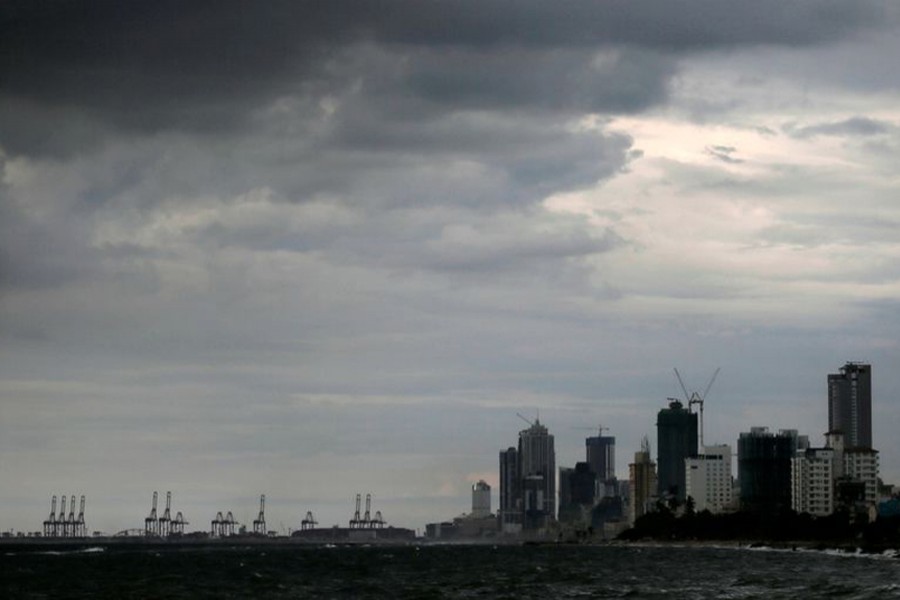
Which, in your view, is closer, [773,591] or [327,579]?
[773,591]

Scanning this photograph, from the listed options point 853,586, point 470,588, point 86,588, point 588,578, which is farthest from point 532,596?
point 86,588

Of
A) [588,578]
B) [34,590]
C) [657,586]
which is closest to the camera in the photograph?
[657,586]

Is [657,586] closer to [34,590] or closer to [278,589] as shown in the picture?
[278,589]

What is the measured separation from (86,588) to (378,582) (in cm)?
3307

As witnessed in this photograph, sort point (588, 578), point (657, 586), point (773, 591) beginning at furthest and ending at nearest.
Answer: point (588, 578)
point (657, 586)
point (773, 591)

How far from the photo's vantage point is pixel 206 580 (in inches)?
7736

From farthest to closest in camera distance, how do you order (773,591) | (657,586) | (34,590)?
(34,590), (657,586), (773,591)

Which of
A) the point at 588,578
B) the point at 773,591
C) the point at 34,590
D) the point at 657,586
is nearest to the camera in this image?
the point at 773,591

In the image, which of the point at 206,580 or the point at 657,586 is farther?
the point at 206,580

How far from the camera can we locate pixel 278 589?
170 metres

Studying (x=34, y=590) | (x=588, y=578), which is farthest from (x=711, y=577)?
(x=34, y=590)

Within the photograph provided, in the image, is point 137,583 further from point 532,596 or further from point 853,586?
point 853,586

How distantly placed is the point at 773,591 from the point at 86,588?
72823 mm

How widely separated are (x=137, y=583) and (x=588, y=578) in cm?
5153
